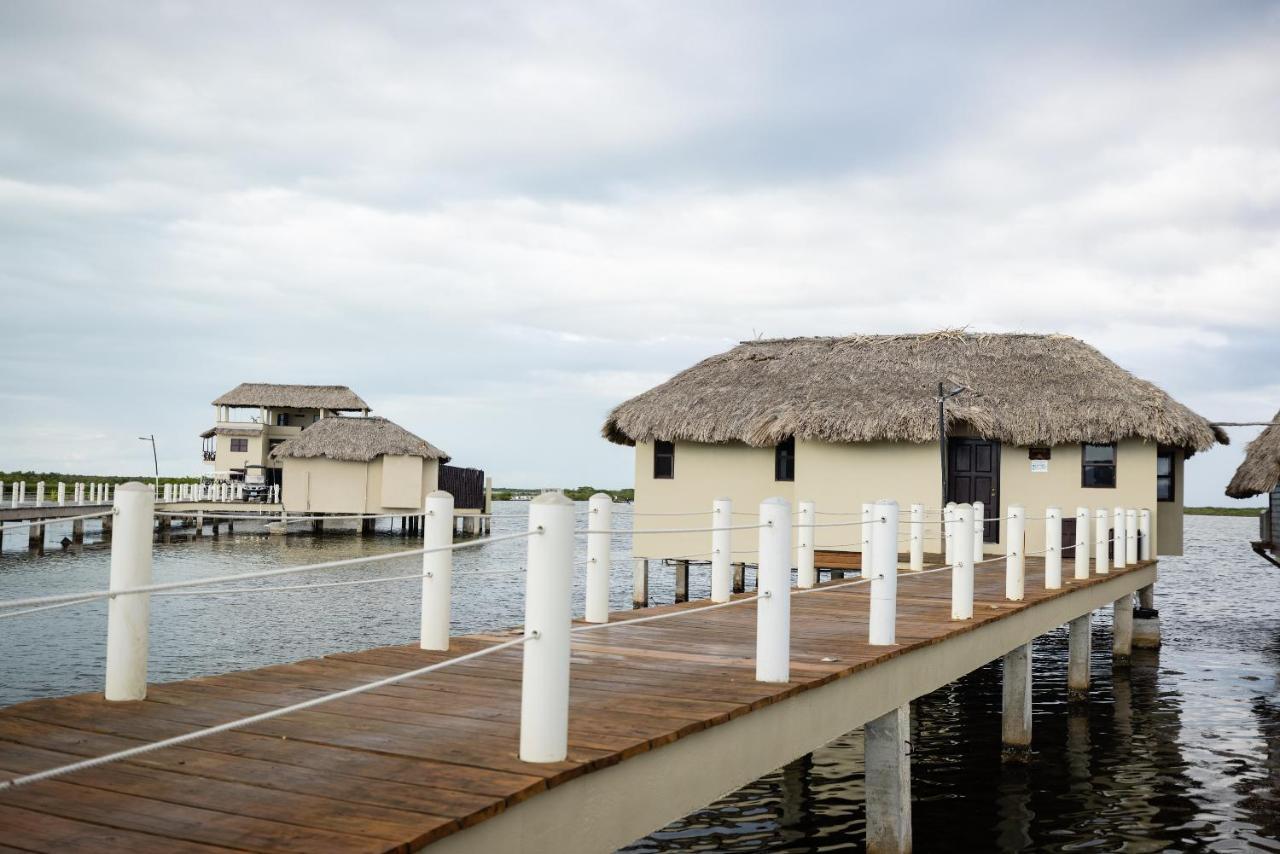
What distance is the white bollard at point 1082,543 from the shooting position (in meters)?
12.8


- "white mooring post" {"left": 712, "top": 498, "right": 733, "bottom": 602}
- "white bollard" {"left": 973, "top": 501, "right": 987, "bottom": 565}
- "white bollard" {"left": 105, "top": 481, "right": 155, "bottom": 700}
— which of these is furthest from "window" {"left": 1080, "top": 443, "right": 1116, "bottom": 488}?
"white bollard" {"left": 105, "top": 481, "right": 155, "bottom": 700}

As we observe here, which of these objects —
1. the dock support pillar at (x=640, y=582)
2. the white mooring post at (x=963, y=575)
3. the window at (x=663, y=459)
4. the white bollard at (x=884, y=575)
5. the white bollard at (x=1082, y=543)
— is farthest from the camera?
the window at (x=663, y=459)

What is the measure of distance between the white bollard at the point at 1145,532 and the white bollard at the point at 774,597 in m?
13.6

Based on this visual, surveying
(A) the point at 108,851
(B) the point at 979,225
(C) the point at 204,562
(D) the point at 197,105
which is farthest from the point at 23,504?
(A) the point at 108,851

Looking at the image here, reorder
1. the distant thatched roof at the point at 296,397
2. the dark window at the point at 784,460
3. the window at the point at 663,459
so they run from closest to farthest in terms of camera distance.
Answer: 1. the dark window at the point at 784,460
2. the window at the point at 663,459
3. the distant thatched roof at the point at 296,397

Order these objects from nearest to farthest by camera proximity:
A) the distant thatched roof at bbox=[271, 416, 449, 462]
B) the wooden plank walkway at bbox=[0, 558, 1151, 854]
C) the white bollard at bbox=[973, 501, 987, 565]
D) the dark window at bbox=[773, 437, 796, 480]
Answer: the wooden plank walkway at bbox=[0, 558, 1151, 854] → the white bollard at bbox=[973, 501, 987, 565] → the dark window at bbox=[773, 437, 796, 480] → the distant thatched roof at bbox=[271, 416, 449, 462]

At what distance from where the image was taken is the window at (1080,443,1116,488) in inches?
718

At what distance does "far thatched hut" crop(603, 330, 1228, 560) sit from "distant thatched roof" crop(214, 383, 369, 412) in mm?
34951

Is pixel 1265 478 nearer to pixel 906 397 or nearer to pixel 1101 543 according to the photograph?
pixel 906 397

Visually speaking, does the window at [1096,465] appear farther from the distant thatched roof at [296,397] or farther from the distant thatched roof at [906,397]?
the distant thatched roof at [296,397]

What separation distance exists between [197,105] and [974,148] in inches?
577

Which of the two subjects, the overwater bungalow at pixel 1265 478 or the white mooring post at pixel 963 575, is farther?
the overwater bungalow at pixel 1265 478

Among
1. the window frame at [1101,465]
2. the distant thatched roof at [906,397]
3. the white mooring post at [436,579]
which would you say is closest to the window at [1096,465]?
the window frame at [1101,465]

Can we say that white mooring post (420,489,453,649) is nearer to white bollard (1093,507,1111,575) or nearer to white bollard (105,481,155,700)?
white bollard (105,481,155,700)
